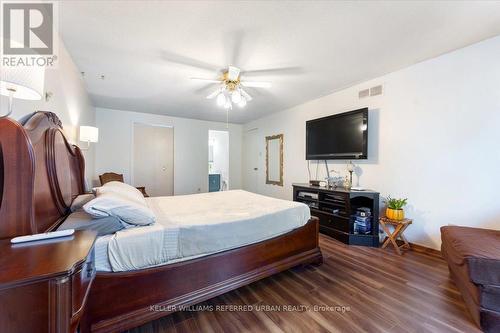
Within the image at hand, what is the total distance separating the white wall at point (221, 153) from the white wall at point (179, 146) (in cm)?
21

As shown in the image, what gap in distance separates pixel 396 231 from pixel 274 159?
10.3 feet

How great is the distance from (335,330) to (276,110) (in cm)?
443

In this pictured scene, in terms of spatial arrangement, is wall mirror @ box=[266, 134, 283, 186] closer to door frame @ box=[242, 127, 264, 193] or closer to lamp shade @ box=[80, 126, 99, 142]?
door frame @ box=[242, 127, 264, 193]

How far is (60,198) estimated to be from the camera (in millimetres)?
1510

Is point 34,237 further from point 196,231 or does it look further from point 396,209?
point 396,209

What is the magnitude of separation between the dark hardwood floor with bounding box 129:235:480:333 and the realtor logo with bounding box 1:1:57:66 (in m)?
1.87

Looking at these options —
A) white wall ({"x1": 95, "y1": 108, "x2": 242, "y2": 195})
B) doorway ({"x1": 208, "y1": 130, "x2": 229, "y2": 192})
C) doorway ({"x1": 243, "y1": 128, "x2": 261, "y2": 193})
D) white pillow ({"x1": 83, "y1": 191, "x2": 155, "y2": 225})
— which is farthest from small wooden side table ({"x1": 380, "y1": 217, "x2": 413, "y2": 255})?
doorway ({"x1": 208, "y1": 130, "x2": 229, "y2": 192})

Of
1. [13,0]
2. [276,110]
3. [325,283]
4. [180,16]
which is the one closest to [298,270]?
[325,283]

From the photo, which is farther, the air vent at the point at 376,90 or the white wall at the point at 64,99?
the air vent at the point at 376,90

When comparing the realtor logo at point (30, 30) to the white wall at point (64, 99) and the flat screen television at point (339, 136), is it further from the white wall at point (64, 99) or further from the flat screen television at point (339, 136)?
the flat screen television at point (339, 136)

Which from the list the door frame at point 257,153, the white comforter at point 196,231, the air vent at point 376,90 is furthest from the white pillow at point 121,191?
the door frame at point 257,153

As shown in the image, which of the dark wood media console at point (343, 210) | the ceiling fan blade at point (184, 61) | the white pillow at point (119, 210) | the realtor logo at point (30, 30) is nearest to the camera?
the realtor logo at point (30, 30)

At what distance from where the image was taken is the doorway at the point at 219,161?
22.1 feet

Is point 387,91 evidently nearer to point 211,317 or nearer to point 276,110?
point 276,110
